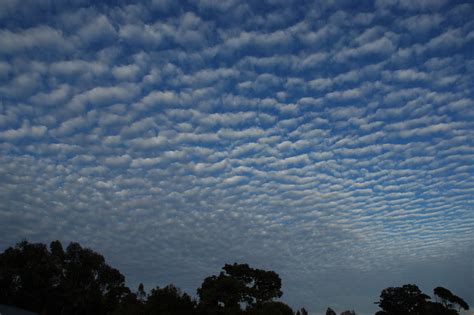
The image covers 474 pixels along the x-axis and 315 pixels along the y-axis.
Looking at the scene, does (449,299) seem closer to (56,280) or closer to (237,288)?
(237,288)

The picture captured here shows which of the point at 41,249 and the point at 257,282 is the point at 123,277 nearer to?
the point at 41,249

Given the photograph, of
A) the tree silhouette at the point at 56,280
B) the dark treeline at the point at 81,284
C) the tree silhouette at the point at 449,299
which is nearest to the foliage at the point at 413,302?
the tree silhouette at the point at 449,299

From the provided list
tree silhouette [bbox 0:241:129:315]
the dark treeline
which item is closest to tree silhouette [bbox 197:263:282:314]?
the dark treeline

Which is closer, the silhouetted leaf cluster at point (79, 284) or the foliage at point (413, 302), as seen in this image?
the silhouetted leaf cluster at point (79, 284)

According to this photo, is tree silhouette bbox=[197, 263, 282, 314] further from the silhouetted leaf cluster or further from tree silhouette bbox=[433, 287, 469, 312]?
tree silhouette bbox=[433, 287, 469, 312]

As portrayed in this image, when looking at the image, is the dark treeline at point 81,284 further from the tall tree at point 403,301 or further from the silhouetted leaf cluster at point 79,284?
the tall tree at point 403,301

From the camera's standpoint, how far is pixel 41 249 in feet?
294

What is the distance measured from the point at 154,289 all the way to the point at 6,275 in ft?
162

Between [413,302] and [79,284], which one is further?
[413,302]

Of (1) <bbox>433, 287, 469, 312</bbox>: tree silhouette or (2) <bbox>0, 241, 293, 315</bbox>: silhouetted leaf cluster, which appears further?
(1) <bbox>433, 287, 469, 312</bbox>: tree silhouette

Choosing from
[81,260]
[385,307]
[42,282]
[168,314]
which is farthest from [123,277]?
[385,307]

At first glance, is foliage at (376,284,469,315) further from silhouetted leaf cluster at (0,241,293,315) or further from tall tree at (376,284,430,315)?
silhouetted leaf cluster at (0,241,293,315)

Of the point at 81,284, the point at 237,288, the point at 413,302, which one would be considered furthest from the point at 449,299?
the point at 81,284

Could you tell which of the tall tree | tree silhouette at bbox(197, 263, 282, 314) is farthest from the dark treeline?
the tall tree
